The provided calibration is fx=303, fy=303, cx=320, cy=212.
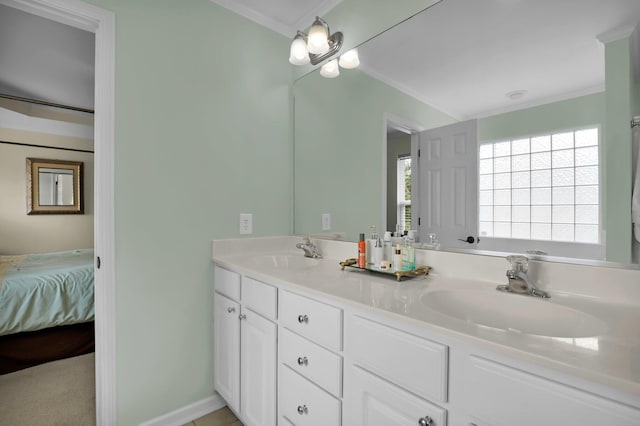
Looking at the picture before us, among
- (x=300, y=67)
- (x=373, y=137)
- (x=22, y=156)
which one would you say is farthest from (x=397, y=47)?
(x=22, y=156)

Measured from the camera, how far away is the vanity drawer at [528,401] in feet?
1.75

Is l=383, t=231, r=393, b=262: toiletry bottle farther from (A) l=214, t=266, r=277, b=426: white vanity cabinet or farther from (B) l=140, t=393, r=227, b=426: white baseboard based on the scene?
(B) l=140, t=393, r=227, b=426: white baseboard

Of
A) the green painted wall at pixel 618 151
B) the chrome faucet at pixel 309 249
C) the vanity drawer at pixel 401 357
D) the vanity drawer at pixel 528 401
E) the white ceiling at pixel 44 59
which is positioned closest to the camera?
the vanity drawer at pixel 528 401

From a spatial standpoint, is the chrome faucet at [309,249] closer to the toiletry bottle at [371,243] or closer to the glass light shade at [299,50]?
the toiletry bottle at [371,243]

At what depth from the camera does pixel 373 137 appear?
1.68 meters

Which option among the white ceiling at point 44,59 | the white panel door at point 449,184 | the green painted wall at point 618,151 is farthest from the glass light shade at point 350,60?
the white ceiling at point 44,59

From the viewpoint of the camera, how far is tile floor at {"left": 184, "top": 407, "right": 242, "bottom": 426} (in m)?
1.64

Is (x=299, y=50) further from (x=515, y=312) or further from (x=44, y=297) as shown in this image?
(x=44, y=297)

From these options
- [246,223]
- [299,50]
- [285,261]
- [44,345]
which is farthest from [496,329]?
[44,345]

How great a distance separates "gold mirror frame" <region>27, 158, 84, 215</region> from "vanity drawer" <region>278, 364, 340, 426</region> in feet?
13.8

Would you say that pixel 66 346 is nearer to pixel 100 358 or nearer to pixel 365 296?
pixel 100 358

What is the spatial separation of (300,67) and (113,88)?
1.16 m

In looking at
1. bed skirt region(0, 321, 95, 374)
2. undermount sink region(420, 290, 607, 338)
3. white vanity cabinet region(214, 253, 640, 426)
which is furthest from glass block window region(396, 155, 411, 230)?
bed skirt region(0, 321, 95, 374)

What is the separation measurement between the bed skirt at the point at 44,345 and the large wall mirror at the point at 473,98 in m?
2.05
